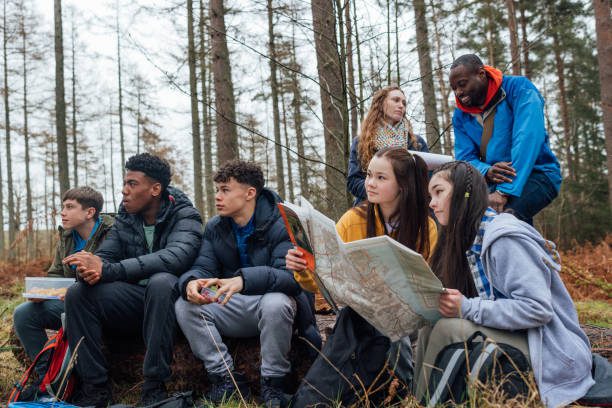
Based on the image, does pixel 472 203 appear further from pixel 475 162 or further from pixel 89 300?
pixel 89 300

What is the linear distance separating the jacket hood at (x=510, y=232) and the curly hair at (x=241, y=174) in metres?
1.69

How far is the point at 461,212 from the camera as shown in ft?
7.36

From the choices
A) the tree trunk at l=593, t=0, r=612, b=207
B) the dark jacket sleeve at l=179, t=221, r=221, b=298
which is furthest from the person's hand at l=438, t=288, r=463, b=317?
the tree trunk at l=593, t=0, r=612, b=207

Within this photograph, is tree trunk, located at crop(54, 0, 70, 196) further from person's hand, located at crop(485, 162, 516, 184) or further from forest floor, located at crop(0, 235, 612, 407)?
person's hand, located at crop(485, 162, 516, 184)

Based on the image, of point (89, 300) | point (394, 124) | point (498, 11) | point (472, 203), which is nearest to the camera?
point (472, 203)

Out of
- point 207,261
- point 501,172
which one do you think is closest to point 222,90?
point 207,261

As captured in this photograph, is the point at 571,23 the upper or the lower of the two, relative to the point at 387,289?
upper

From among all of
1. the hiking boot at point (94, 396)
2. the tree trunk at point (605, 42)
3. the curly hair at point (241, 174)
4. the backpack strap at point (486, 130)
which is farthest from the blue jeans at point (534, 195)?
the tree trunk at point (605, 42)

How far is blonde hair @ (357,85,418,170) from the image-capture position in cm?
372

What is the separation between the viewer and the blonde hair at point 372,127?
372 centimetres

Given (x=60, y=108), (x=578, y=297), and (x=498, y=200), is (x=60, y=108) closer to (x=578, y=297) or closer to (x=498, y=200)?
(x=578, y=297)

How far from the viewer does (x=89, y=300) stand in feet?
9.75

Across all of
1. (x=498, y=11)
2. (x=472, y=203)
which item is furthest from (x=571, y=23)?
(x=472, y=203)

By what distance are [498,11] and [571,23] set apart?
87.7 inches
